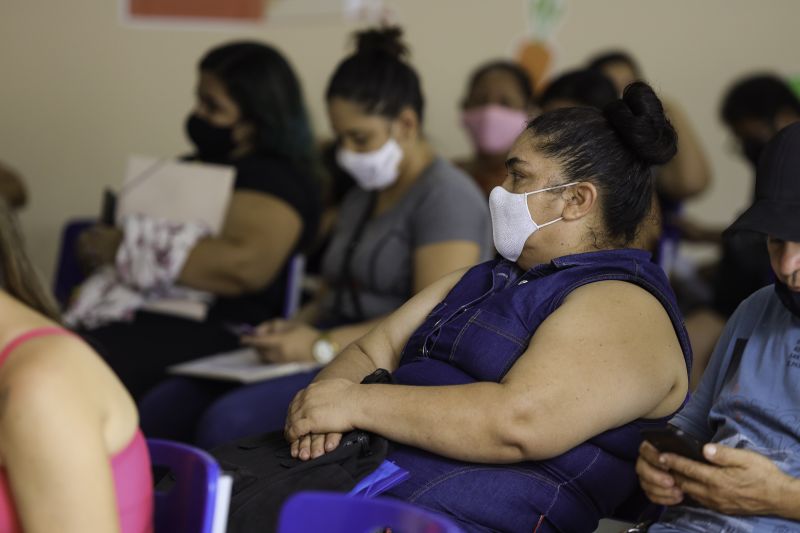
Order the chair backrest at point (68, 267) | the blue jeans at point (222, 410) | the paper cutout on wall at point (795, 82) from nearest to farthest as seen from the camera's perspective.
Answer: the blue jeans at point (222, 410) < the chair backrest at point (68, 267) < the paper cutout on wall at point (795, 82)

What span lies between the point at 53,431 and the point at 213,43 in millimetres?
3895

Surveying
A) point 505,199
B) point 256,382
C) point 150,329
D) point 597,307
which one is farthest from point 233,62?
point 597,307

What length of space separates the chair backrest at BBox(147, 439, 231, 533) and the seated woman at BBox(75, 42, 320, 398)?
4.66ft

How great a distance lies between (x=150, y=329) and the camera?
9.95 feet

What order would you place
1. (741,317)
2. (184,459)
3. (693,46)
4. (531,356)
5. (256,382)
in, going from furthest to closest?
Answer: (693,46) < (256,382) < (741,317) < (531,356) < (184,459)

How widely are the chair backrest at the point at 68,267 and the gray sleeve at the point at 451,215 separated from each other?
145 cm

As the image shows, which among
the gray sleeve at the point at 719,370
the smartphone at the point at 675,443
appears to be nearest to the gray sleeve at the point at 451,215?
the gray sleeve at the point at 719,370

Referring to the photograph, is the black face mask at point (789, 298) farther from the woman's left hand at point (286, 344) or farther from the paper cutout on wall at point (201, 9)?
the paper cutout on wall at point (201, 9)

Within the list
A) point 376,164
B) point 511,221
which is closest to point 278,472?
point 511,221

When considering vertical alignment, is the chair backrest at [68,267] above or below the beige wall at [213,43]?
below

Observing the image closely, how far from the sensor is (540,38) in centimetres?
470

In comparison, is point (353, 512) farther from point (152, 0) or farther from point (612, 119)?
point (152, 0)

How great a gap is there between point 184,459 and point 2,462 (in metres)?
0.36

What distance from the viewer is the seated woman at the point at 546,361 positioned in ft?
5.19
